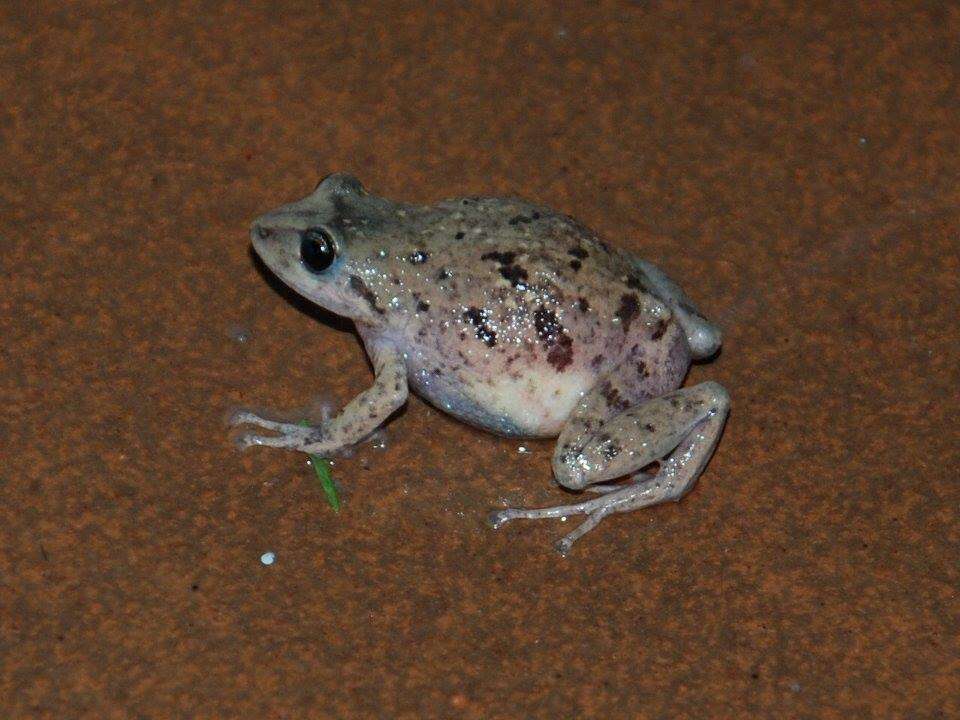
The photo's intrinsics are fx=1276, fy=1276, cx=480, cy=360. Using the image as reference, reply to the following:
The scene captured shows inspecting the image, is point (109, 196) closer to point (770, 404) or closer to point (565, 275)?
point (565, 275)

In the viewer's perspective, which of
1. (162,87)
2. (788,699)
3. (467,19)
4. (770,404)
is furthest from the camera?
(467,19)

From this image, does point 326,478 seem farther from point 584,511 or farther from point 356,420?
point 584,511

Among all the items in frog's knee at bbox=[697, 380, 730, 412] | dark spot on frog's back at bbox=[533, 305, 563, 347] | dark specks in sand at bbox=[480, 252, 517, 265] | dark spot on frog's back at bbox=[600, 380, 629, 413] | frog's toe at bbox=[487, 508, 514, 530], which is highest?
dark specks in sand at bbox=[480, 252, 517, 265]

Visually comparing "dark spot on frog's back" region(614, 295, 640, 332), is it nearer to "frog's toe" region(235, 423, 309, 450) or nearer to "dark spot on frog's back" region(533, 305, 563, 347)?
"dark spot on frog's back" region(533, 305, 563, 347)

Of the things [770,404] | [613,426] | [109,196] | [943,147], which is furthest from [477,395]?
[943,147]

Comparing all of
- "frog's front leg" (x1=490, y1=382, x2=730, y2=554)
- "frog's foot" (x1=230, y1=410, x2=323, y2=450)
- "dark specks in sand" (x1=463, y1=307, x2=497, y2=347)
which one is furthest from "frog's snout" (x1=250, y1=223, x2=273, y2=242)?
"frog's front leg" (x1=490, y1=382, x2=730, y2=554)
